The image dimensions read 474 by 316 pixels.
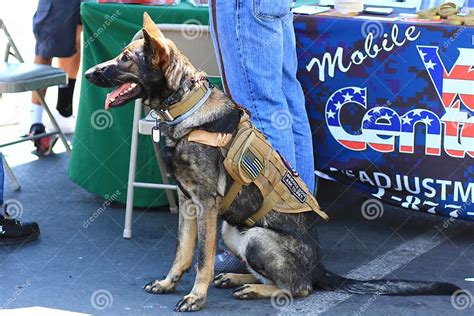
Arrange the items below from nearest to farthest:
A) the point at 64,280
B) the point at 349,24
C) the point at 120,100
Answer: the point at 120,100 → the point at 64,280 → the point at 349,24

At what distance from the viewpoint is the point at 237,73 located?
4.50 metres

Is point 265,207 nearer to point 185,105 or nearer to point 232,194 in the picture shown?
point 232,194

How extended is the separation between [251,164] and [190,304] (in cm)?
66

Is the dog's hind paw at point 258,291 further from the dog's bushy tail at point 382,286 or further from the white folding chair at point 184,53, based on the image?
the white folding chair at point 184,53

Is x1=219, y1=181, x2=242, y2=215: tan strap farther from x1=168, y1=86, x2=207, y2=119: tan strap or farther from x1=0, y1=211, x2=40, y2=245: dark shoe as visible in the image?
x1=0, y1=211, x2=40, y2=245: dark shoe

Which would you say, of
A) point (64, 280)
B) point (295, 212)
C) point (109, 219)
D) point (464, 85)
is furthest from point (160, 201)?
point (464, 85)

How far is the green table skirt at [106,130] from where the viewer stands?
5.37 metres

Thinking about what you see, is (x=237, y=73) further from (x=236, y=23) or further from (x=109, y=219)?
(x=109, y=219)

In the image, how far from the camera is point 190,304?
13.6 feet

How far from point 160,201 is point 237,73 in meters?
1.42

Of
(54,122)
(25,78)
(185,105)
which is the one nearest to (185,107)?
(185,105)

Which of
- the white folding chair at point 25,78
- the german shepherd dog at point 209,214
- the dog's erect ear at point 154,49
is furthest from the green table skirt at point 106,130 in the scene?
the dog's erect ear at point 154,49

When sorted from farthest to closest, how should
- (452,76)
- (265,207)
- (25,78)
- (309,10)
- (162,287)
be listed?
(25,78) < (309,10) < (452,76) < (162,287) < (265,207)

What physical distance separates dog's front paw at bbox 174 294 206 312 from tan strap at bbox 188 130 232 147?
2.21 ft
